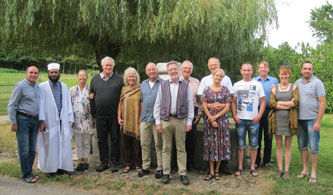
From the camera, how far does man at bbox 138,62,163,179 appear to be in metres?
4.80

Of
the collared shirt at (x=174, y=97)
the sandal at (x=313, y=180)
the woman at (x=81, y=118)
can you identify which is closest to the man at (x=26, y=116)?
the woman at (x=81, y=118)

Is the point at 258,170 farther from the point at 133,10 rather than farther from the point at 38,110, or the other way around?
the point at 133,10

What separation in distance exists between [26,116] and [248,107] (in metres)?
3.63

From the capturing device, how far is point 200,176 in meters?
5.02

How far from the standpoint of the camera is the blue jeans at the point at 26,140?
4.70 metres

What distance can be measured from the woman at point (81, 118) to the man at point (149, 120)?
1113 mm

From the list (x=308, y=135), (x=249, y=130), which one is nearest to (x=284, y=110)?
(x=308, y=135)


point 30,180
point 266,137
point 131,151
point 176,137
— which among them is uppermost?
point 176,137

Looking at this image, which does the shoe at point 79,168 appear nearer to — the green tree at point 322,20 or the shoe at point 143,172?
the shoe at point 143,172

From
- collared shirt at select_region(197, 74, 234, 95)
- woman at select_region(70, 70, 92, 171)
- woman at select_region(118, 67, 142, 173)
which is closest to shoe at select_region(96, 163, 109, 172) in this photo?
woman at select_region(70, 70, 92, 171)

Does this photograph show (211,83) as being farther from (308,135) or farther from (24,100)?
(24,100)

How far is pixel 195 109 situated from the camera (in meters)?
5.05

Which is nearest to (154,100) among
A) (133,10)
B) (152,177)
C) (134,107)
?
(134,107)

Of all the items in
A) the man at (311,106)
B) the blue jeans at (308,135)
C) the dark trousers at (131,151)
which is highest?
the man at (311,106)
